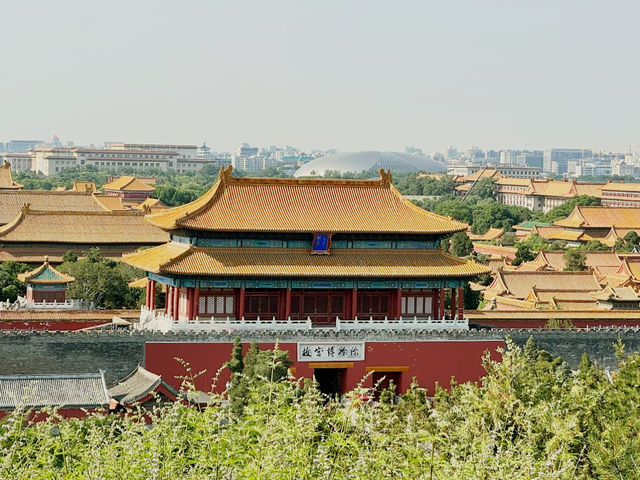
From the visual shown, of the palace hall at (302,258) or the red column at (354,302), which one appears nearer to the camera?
the palace hall at (302,258)

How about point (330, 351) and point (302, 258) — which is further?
point (302, 258)

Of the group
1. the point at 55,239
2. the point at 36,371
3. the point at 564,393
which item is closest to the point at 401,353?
the point at 36,371

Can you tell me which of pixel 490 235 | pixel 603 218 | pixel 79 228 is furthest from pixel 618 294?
pixel 490 235

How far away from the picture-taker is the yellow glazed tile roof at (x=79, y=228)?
5719 cm

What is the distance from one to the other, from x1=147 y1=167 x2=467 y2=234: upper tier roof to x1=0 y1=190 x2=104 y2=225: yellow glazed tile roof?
88.8 ft

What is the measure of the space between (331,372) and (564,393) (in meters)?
14.0

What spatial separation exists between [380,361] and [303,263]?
372 centimetres

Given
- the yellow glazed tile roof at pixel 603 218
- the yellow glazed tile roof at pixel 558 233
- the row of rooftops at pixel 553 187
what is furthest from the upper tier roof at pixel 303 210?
the row of rooftops at pixel 553 187

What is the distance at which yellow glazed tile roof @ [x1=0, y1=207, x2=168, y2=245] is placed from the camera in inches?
Result: 2251

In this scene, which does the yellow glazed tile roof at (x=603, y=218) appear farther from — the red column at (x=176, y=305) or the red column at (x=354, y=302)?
the red column at (x=176, y=305)

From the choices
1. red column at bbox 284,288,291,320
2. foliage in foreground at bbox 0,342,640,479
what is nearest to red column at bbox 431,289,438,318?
red column at bbox 284,288,291,320

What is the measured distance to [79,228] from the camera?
58.8 m

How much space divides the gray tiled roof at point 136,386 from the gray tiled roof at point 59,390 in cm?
A: 48

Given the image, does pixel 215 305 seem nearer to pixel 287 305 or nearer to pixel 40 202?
pixel 287 305
